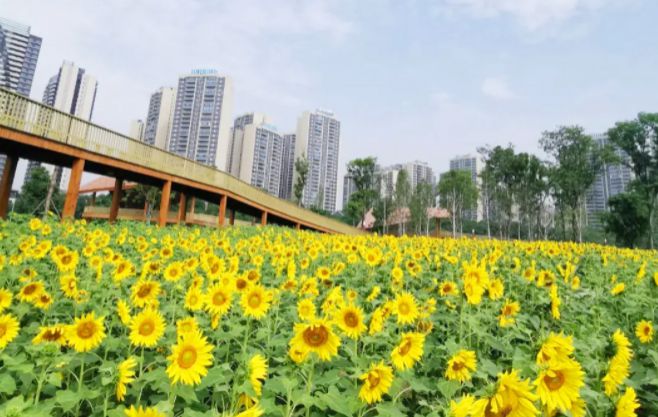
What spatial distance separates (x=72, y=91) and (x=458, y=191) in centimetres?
6015

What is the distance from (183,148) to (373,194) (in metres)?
36.7

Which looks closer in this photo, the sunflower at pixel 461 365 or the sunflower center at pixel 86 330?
the sunflower at pixel 461 365

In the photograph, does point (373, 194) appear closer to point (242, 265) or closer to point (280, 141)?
point (280, 141)

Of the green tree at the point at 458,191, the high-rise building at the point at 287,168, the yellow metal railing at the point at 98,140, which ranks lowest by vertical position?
the yellow metal railing at the point at 98,140

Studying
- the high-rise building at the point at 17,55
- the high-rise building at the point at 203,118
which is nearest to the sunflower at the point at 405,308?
the high-rise building at the point at 203,118

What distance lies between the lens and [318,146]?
3031 inches

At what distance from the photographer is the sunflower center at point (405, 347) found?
1610 millimetres

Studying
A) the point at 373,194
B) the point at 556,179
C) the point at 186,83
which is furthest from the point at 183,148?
the point at 556,179

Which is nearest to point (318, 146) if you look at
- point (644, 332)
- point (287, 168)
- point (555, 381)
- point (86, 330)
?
point (287, 168)

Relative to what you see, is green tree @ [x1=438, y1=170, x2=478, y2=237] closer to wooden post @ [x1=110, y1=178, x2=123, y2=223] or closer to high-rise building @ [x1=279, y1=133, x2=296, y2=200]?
high-rise building @ [x1=279, y1=133, x2=296, y2=200]

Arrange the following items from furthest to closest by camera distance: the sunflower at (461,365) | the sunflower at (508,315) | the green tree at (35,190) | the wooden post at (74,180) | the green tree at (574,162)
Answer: the green tree at (35,190)
the green tree at (574,162)
the wooden post at (74,180)
the sunflower at (508,315)
the sunflower at (461,365)

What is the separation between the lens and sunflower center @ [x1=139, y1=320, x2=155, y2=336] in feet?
6.25

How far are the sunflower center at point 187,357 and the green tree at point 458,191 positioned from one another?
4695 centimetres

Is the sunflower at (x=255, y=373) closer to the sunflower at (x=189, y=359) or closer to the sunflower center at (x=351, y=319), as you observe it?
the sunflower at (x=189, y=359)
